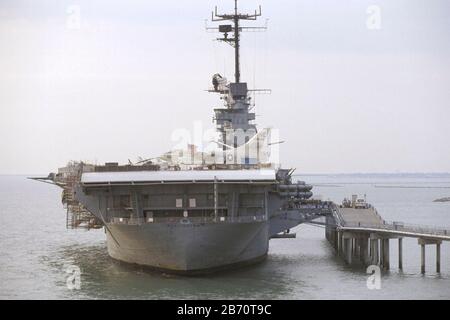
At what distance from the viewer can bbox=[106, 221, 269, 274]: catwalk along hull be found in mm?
37344

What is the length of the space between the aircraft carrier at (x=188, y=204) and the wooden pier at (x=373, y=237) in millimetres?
4546

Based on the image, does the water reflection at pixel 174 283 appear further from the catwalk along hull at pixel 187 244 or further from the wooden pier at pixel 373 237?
the wooden pier at pixel 373 237

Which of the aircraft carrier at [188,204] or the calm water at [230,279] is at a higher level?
the aircraft carrier at [188,204]

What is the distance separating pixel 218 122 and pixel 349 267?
13898 millimetres

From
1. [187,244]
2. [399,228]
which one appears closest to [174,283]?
[187,244]

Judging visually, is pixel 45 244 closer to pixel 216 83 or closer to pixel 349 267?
pixel 216 83

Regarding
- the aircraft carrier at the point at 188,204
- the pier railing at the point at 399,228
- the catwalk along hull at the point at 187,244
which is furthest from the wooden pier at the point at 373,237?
the catwalk along hull at the point at 187,244

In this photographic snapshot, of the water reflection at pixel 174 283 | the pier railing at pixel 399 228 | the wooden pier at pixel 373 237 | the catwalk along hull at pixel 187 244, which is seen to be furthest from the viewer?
the pier railing at pixel 399 228

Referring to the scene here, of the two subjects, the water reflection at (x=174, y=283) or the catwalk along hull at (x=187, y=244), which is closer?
the water reflection at (x=174, y=283)

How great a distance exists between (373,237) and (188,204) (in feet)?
35.6

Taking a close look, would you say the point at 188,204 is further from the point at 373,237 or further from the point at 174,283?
the point at 373,237

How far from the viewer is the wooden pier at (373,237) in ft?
135

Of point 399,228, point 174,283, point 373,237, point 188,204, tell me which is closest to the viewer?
point 174,283

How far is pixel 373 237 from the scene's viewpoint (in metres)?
44.1
